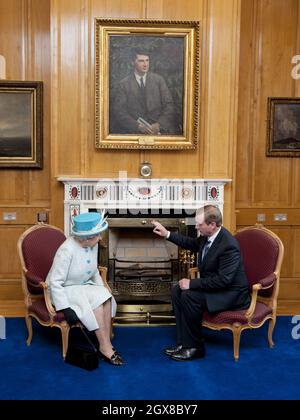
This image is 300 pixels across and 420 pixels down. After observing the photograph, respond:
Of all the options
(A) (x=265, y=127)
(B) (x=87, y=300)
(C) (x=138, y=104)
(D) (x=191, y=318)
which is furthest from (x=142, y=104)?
(D) (x=191, y=318)

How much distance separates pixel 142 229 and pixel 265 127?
78.9 inches

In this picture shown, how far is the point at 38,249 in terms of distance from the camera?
15.5 ft

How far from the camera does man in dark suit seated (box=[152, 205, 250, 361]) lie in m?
4.18

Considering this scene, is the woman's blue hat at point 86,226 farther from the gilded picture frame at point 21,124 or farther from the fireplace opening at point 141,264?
the gilded picture frame at point 21,124

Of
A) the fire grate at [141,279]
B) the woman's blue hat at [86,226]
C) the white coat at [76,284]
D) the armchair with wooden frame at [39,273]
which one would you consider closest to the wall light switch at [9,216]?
the armchair with wooden frame at [39,273]

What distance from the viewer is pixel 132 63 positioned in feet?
17.4

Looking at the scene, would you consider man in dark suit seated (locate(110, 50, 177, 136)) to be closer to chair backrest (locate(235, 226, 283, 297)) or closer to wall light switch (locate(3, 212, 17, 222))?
chair backrest (locate(235, 226, 283, 297))

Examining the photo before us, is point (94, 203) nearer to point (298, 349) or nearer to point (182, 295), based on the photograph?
point (182, 295)

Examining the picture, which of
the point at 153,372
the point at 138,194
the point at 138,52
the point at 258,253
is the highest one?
the point at 138,52

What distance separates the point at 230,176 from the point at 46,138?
7.32ft

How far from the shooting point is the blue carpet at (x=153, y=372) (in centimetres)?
354

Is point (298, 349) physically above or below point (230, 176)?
below

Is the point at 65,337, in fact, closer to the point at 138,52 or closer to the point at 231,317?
the point at 231,317

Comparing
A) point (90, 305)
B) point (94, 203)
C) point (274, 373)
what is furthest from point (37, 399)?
point (94, 203)
